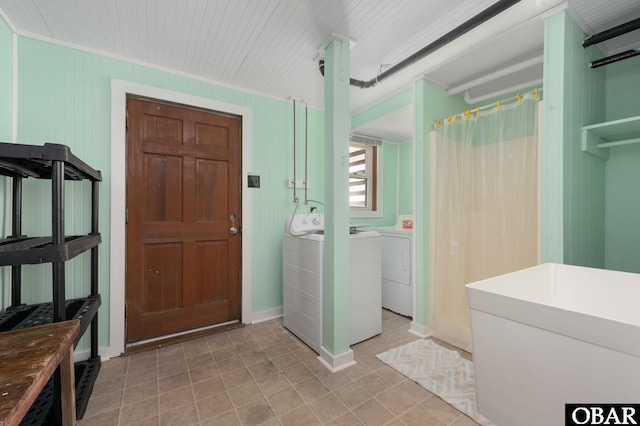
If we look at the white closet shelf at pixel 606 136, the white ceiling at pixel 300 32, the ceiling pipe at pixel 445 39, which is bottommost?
the white closet shelf at pixel 606 136

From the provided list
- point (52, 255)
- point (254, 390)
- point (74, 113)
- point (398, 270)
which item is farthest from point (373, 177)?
point (52, 255)

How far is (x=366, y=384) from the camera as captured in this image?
1.70 m

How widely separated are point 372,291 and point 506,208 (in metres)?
1.24

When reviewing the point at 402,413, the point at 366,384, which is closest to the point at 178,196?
the point at 366,384

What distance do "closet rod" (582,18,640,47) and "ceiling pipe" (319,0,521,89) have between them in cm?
73

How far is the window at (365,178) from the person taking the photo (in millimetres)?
3719

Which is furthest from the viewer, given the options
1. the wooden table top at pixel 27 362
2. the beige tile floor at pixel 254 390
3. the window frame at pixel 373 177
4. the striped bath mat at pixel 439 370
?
the window frame at pixel 373 177

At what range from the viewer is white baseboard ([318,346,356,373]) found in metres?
1.86

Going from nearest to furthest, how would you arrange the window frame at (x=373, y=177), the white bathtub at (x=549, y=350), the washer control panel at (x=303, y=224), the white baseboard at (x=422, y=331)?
the white bathtub at (x=549, y=350) < the white baseboard at (x=422, y=331) < the washer control panel at (x=303, y=224) < the window frame at (x=373, y=177)

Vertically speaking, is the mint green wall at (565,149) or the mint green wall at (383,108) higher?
the mint green wall at (383,108)

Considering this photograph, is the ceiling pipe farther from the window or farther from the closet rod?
the window

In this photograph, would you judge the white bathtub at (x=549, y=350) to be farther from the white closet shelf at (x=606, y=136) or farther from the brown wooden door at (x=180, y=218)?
the brown wooden door at (x=180, y=218)

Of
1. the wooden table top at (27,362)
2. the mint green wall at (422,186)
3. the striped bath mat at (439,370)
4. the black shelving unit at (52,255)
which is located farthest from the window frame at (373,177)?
the wooden table top at (27,362)

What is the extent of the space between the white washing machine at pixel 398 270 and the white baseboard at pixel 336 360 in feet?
3.44
